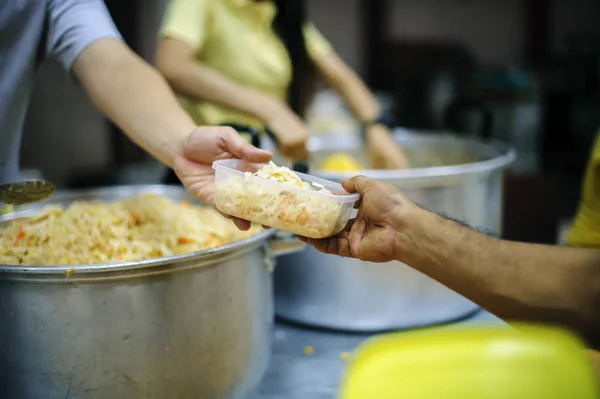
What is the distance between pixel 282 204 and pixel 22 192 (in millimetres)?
620

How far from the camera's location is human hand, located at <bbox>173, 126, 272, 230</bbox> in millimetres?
1015

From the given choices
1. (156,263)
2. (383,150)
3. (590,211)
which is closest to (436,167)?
(383,150)

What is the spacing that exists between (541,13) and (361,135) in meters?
3.81

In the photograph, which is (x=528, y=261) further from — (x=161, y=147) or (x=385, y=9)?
(x=385, y=9)

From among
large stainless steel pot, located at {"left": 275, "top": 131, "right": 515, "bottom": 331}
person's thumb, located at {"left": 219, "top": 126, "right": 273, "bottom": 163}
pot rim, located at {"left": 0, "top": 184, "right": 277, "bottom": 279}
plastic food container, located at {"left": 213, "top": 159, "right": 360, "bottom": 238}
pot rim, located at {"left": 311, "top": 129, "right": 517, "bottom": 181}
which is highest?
person's thumb, located at {"left": 219, "top": 126, "right": 273, "bottom": 163}

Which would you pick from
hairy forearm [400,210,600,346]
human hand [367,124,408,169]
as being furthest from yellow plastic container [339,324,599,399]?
human hand [367,124,408,169]

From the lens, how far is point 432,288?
1.39 m

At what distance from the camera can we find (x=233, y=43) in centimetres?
188

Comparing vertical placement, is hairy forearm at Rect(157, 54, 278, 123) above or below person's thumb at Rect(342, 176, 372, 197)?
above

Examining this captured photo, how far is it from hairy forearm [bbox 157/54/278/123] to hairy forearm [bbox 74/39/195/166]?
0.44 metres

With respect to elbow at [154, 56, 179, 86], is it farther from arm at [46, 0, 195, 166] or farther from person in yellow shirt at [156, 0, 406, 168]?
arm at [46, 0, 195, 166]

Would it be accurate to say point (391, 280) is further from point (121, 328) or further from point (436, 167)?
point (121, 328)

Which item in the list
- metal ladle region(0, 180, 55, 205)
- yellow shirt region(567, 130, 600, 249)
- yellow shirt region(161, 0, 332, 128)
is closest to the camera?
metal ladle region(0, 180, 55, 205)

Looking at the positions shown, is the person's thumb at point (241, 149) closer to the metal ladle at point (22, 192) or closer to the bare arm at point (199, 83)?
the metal ladle at point (22, 192)
